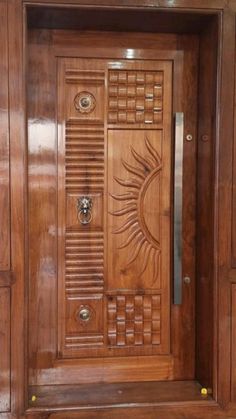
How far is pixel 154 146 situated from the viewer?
5.89 feet

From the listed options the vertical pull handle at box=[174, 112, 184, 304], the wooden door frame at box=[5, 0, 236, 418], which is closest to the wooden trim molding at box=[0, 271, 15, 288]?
the wooden door frame at box=[5, 0, 236, 418]

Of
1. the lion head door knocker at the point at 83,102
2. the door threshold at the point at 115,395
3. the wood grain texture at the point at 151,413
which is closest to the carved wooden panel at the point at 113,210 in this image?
the lion head door knocker at the point at 83,102

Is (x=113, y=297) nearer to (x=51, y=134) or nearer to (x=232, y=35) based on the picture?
(x=51, y=134)

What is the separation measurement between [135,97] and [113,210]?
19.4 inches

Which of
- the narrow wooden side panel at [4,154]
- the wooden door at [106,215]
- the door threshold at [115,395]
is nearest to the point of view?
the narrow wooden side panel at [4,154]

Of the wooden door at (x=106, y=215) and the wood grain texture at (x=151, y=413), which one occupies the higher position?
the wooden door at (x=106, y=215)

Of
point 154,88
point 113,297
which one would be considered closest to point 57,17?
point 154,88

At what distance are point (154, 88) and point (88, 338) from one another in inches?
43.9

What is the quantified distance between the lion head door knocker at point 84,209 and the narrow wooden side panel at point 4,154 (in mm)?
332

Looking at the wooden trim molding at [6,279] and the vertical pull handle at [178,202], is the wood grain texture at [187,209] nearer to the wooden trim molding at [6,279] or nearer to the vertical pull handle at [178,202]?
the vertical pull handle at [178,202]

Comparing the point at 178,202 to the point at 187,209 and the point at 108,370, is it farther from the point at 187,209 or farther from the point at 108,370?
the point at 108,370

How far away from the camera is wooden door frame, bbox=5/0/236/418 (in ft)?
5.02

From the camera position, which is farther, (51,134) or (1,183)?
(51,134)

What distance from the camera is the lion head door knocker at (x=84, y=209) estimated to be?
176 cm
